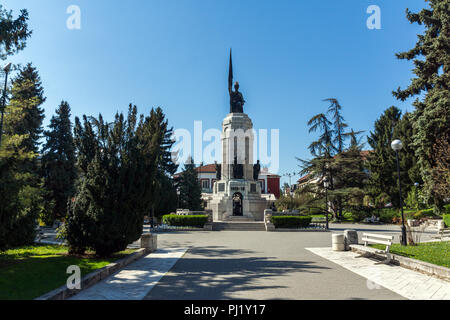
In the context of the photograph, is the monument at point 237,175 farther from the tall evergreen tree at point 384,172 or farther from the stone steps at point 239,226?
the tall evergreen tree at point 384,172

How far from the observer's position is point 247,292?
6.57 m

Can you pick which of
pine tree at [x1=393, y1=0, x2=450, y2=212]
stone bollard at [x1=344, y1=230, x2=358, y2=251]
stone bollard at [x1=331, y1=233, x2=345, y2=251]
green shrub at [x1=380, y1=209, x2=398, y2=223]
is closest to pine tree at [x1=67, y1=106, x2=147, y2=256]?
stone bollard at [x1=331, y1=233, x2=345, y2=251]

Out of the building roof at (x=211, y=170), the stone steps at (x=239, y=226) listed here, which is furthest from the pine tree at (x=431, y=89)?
the building roof at (x=211, y=170)

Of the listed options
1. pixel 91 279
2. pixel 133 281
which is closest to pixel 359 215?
pixel 133 281

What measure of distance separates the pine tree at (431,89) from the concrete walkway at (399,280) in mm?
13382

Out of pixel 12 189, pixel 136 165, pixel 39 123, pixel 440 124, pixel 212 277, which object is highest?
pixel 39 123

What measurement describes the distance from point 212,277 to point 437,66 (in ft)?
78.2

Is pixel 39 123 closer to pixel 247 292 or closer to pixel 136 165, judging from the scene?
pixel 136 165

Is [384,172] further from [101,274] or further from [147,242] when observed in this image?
[101,274]

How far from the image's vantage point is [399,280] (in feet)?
→ 24.8

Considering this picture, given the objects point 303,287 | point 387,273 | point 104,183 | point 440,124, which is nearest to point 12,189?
point 104,183

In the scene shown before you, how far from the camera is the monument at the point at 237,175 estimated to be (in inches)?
1176

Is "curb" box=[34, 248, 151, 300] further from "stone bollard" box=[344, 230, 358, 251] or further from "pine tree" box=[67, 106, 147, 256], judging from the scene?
"stone bollard" box=[344, 230, 358, 251]
